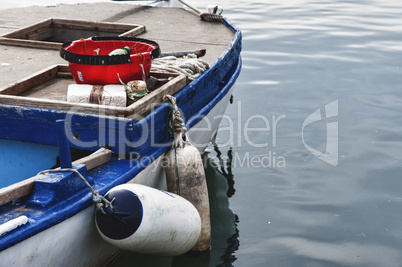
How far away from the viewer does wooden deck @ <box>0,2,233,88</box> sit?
5250 mm

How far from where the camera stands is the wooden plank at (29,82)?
4154 millimetres

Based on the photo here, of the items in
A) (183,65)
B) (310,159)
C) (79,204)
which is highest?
(183,65)

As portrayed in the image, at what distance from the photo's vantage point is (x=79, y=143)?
3898 millimetres

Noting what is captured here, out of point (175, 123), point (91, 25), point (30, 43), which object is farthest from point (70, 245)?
point (91, 25)

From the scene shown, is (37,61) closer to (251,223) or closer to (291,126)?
(251,223)

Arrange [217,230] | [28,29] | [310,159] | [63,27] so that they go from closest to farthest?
[217,230], [28,29], [310,159], [63,27]

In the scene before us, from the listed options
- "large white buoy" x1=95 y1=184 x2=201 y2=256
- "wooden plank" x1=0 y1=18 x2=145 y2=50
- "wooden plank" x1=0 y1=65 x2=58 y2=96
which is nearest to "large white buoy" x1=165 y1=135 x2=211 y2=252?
"large white buoy" x1=95 y1=184 x2=201 y2=256

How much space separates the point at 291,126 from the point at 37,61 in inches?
142

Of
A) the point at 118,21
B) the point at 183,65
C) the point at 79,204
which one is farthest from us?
the point at 118,21

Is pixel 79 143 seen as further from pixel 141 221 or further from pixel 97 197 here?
pixel 141 221

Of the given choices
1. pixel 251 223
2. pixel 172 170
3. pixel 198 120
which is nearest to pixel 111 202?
pixel 172 170

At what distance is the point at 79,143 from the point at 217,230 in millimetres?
1897

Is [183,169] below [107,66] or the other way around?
below

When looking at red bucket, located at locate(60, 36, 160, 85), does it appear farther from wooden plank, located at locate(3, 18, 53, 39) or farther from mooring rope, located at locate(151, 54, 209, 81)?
wooden plank, located at locate(3, 18, 53, 39)
